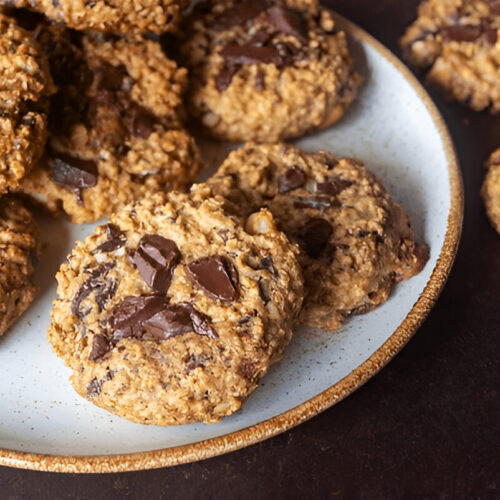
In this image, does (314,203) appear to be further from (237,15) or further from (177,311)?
(237,15)

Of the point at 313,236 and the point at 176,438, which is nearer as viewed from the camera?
the point at 176,438

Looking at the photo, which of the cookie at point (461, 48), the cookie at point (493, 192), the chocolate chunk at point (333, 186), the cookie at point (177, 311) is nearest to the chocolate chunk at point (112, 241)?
the cookie at point (177, 311)

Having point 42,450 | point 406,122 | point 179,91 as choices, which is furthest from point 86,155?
point 406,122

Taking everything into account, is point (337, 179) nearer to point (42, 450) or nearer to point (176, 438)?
point (176, 438)

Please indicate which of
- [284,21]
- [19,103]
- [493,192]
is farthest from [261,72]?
[493,192]

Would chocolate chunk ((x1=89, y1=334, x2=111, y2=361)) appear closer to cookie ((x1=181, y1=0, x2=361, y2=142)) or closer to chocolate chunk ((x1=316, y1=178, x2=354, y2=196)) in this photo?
chocolate chunk ((x1=316, y1=178, x2=354, y2=196))
